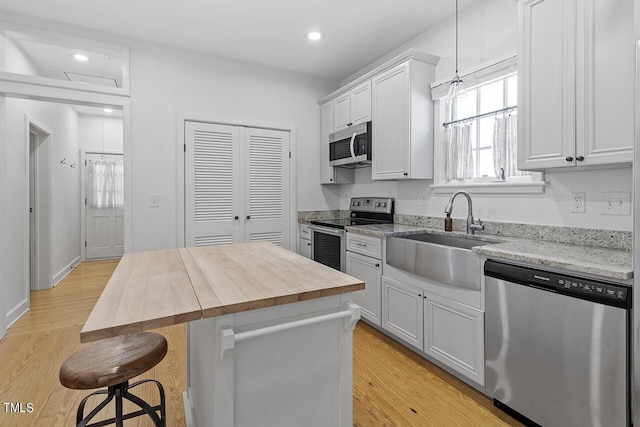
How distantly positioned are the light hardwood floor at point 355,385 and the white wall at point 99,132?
3.92 metres

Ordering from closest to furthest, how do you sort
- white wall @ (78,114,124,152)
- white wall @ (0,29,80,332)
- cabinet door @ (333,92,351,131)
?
white wall @ (0,29,80,332)
cabinet door @ (333,92,351,131)
white wall @ (78,114,124,152)

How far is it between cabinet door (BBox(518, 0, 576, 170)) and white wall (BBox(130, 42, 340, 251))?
272 centimetres

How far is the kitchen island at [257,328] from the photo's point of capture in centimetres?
101

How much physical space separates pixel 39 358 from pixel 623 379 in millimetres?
3613

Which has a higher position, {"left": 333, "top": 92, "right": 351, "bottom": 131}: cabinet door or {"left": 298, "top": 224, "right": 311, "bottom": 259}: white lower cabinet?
{"left": 333, "top": 92, "right": 351, "bottom": 131}: cabinet door

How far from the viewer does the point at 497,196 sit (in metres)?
2.48

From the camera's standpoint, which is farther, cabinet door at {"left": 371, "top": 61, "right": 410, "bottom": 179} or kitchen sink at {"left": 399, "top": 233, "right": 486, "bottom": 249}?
cabinet door at {"left": 371, "top": 61, "right": 410, "bottom": 179}

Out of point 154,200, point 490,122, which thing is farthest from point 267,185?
point 490,122

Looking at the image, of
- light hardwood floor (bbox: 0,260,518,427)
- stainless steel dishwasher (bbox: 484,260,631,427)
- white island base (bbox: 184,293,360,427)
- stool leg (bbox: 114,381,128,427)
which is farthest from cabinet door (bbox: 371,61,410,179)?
stool leg (bbox: 114,381,128,427)

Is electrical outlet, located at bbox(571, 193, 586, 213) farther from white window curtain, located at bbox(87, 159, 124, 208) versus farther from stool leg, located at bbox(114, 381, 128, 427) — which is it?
white window curtain, located at bbox(87, 159, 124, 208)

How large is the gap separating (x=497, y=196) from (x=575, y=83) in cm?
95

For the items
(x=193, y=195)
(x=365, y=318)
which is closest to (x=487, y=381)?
(x=365, y=318)

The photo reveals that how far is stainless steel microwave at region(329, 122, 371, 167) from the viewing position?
342 centimetres

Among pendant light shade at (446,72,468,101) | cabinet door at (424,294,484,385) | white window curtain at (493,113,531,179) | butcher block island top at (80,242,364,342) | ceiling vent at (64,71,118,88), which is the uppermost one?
ceiling vent at (64,71,118,88)
